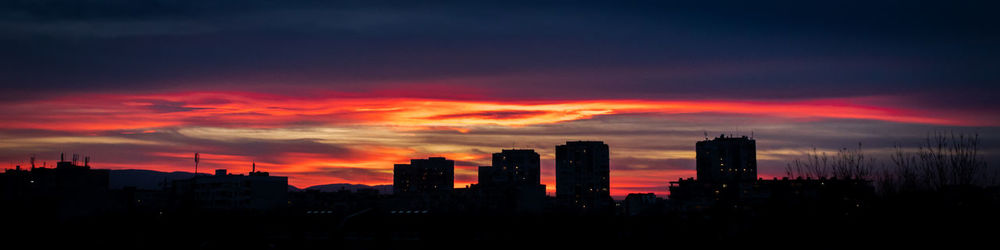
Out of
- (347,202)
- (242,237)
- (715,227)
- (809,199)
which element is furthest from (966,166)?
(347,202)

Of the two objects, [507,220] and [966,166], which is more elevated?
[966,166]

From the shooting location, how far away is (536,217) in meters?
35.2

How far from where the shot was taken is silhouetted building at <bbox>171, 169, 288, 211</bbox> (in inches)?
5344

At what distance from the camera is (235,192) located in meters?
136

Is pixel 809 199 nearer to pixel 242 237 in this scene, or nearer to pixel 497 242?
pixel 497 242

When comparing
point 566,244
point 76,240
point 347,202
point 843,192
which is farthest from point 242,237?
point 347,202

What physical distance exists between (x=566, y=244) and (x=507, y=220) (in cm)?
523

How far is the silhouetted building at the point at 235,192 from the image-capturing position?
135750mm

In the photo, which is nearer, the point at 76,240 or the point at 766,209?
the point at 76,240

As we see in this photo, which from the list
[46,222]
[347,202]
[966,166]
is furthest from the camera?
[347,202]

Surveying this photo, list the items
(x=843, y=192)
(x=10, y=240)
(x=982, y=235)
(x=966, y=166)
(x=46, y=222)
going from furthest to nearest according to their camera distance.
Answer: (x=843, y=192), (x=46, y=222), (x=966, y=166), (x=10, y=240), (x=982, y=235)

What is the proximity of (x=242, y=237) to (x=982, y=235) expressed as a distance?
94.0ft

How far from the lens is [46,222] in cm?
3922

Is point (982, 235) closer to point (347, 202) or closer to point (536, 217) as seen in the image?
point (536, 217)
